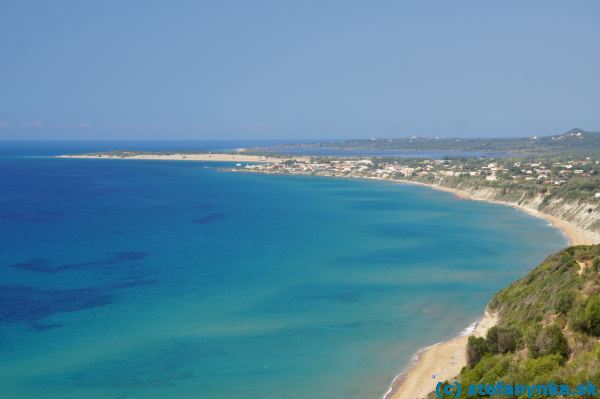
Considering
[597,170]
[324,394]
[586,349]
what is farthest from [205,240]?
[597,170]

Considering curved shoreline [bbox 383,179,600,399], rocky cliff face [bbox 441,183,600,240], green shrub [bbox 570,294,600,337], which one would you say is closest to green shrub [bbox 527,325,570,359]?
green shrub [bbox 570,294,600,337]

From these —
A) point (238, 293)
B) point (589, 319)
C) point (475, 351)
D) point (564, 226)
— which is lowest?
point (564, 226)

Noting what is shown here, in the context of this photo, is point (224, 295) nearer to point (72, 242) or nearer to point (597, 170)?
point (72, 242)

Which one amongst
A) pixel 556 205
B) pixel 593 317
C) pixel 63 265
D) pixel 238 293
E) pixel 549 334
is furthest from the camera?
pixel 556 205

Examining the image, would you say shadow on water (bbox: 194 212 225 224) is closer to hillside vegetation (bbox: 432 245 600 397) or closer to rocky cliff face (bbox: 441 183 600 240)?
rocky cliff face (bbox: 441 183 600 240)

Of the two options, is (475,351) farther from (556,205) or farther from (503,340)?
(556,205)

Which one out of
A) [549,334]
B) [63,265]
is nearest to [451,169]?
[63,265]

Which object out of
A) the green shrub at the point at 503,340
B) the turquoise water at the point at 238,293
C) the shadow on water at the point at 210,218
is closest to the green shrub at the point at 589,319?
the green shrub at the point at 503,340

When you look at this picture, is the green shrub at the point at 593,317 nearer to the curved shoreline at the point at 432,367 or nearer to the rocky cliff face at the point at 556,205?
the curved shoreline at the point at 432,367

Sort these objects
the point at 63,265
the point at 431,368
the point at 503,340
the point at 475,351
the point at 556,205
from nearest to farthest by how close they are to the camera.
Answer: the point at 503,340 < the point at 475,351 < the point at 431,368 < the point at 63,265 < the point at 556,205
